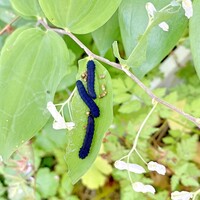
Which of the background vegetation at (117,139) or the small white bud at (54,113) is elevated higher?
the small white bud at (54,113)

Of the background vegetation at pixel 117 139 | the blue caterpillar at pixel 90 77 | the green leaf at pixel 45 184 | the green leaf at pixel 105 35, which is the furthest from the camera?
the green leaf at pixel 45 184

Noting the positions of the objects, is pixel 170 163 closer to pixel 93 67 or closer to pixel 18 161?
pixel 18 161

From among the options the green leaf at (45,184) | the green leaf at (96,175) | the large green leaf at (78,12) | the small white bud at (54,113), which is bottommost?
the green leaf at (96,175)

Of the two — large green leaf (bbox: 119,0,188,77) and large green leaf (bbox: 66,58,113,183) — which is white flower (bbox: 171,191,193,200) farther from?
large green leaf (bbox: 119,0,188,77)

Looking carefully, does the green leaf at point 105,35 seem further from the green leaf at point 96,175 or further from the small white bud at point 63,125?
the green leaf at point 96,175

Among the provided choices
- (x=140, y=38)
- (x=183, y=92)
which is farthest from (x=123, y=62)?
(x=183, y=92)

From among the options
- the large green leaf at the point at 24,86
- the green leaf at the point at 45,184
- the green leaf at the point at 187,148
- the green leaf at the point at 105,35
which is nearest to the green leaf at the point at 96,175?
the green leaf at the point at 45,184

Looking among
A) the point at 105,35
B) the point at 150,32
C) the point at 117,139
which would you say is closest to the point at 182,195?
the point at 150,32

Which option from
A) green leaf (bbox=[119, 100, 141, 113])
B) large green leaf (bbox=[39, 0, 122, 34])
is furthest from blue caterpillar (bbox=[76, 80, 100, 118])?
green leaf (bbox=[119, 100, 141, 113])
